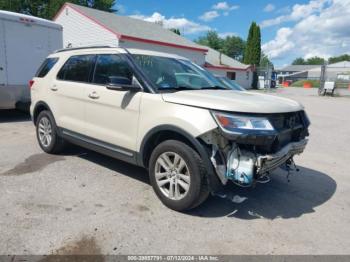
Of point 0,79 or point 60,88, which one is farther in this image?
point 0,79

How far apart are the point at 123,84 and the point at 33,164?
2.42 metres

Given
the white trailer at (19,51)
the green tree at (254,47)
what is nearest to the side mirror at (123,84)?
the white trailer at (19,51)

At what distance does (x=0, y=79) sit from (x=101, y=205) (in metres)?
6.50

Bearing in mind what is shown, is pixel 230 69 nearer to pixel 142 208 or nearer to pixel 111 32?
pixel 111 32

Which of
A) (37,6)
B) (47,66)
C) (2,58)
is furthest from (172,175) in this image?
(37,6)

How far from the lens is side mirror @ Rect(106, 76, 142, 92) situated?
4.09 meters

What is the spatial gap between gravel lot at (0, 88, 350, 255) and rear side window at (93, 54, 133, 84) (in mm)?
1467

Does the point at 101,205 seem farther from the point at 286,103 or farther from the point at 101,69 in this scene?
the point at 286,103

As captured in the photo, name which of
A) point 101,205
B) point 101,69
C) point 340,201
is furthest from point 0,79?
point 340,201

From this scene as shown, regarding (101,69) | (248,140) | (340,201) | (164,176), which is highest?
(101,69)

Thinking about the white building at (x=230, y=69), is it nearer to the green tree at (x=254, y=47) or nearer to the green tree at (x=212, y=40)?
the green tree at (x=254, y=47)

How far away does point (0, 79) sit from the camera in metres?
8.77

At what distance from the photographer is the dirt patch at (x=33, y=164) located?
199 inches

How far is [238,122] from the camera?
11.3ft
